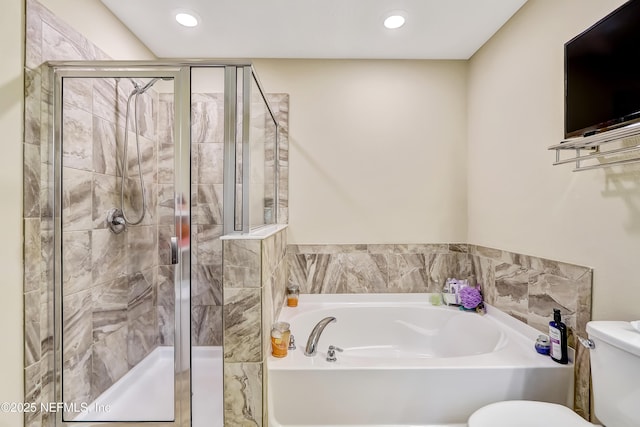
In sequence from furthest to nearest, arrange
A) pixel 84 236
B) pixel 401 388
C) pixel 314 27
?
1. pixel 314 27
2. pixel 84 236
3. pixel 401 388

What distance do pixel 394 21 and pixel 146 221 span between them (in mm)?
1997

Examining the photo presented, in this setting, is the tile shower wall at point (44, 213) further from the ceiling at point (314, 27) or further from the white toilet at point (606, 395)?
the white toilet at point (606, 395)

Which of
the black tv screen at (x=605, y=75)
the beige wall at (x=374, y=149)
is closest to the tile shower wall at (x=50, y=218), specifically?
the beige wall at (x=374, y=149)

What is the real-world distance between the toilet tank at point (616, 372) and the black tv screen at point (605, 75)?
0.75 metres

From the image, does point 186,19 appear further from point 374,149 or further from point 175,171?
point 374,149

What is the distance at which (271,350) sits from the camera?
1.53m

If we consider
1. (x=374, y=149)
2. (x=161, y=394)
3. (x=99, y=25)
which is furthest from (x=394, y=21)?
(x=161, y=394)

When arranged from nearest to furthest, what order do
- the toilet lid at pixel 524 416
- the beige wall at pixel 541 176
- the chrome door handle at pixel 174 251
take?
the toilet lid at pixel 524 416 → the beige wall at pixel 541 176 → the chrome door handle at pixel 174 251

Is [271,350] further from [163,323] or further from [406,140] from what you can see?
[406,140]

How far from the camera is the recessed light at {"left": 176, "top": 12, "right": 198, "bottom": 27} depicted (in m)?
1.80

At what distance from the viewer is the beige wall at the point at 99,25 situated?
146 centimetres

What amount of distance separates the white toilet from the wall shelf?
2.09 feet

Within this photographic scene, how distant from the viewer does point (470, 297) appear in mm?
2135
